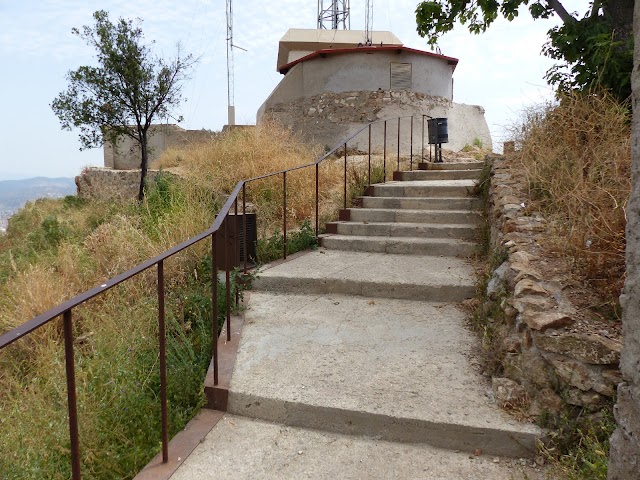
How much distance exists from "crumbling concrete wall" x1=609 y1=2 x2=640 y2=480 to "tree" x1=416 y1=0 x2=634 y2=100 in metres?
3.29

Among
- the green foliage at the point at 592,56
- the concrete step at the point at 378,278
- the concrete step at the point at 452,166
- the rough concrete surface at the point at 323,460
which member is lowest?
the rough concrete surface at the point at 323,460

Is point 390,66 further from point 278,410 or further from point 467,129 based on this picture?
point 278,410

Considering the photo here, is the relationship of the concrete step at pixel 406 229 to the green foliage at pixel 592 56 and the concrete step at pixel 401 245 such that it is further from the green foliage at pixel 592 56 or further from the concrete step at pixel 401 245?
the green foliage at pixel 592 56

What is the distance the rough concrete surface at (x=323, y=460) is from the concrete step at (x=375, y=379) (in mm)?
65

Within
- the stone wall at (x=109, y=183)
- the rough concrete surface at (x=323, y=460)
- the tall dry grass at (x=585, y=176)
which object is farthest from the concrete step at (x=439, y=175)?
the stone wall at (x=109, y=183)

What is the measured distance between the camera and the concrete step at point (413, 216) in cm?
506

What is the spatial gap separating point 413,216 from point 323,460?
11.8ft

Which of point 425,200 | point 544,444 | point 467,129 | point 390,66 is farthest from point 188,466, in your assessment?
point 467,129

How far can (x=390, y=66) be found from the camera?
10.7 metres

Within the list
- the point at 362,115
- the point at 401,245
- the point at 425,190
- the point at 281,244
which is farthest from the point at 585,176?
the point at 362,115

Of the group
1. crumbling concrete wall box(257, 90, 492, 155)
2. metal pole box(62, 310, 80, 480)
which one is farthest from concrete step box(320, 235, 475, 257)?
crumbling concrete wall box(257, 90, 492, 155)

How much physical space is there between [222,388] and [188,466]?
47 cm

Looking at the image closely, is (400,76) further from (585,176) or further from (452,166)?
(585,176)

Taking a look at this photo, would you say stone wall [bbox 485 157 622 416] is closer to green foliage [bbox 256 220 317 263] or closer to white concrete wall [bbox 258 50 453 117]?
green foliage [bbox 256 220 317 263]
